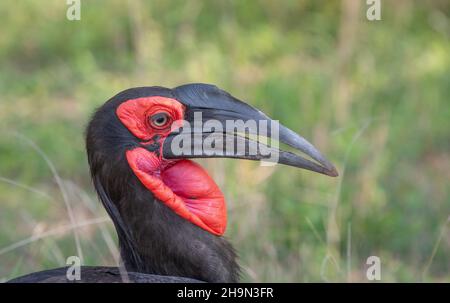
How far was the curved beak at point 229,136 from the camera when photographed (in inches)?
124

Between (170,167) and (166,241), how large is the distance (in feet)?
0.82

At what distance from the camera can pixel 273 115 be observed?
19.1 ft

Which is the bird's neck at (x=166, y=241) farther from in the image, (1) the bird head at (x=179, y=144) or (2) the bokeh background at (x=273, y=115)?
(2) the bokeh background at (x=273, y=115)

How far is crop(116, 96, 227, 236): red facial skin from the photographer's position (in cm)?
316

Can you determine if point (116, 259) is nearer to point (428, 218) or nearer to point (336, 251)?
point (336, 251)

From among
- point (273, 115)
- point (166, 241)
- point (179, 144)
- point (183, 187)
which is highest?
point (273, 115)

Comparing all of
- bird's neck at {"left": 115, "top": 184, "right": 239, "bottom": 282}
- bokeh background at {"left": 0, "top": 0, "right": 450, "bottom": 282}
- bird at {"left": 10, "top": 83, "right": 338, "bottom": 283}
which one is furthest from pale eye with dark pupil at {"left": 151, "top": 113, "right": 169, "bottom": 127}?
bokeh background at {"left": 0, "top": 0, "right": 450, "bottom": 282}

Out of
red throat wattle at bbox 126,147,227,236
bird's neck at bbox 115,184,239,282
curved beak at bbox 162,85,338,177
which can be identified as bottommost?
bird's neck at bbox 115,184,239,282

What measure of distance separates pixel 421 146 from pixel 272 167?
1.29 meters

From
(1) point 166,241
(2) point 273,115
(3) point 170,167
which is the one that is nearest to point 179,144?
(3) point 170,167

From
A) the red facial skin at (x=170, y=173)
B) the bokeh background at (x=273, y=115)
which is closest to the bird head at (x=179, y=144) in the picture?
the red facial skin at (x=170, y=173)

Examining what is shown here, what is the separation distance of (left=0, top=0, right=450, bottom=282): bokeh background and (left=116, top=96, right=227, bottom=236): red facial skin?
349mm

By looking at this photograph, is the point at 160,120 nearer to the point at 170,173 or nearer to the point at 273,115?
the point at 170,173

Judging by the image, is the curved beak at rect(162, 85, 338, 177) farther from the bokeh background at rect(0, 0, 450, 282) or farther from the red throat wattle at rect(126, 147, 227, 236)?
the bokeh background at rect(0, 0, 450, 282)
